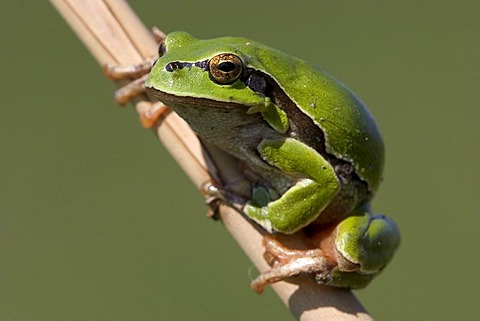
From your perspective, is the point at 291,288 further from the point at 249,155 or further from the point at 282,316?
the point at 282,316

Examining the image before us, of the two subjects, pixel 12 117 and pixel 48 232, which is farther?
pixel 12 117

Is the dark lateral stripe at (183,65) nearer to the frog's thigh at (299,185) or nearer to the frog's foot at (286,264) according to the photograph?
the frog's thigh at (299,185)

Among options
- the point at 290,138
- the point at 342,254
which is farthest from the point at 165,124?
the point at 342,254

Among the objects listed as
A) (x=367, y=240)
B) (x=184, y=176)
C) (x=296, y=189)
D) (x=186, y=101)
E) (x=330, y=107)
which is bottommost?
A: (x=367, y=240)

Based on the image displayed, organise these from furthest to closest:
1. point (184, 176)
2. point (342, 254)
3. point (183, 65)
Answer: point (184, 176) → point (342, 254) → point (183, 65)

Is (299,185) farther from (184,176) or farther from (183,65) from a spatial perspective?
(184,176)

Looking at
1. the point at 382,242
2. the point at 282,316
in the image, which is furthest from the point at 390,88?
the point at 382,242

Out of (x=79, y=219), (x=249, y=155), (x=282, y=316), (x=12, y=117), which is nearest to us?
(x=249, y=155)
